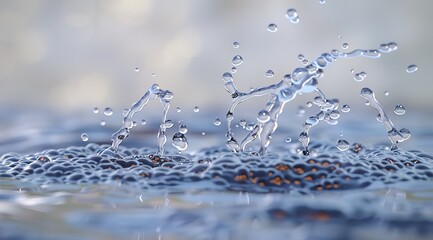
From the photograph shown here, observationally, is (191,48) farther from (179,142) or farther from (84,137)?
(179,142)

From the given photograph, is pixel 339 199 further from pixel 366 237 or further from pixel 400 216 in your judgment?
pixel 366 237

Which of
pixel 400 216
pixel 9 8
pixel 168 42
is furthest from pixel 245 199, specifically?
pixel 9 8

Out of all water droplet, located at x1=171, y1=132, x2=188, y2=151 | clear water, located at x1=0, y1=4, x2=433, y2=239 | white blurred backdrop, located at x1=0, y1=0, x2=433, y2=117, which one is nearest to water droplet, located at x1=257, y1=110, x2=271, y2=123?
clear water, located at x1=0, y1=4, x2=433, y2=239

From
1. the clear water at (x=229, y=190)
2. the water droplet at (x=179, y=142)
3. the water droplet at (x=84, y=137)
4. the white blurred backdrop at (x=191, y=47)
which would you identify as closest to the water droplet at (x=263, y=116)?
the clear water at (x=229, y=190)

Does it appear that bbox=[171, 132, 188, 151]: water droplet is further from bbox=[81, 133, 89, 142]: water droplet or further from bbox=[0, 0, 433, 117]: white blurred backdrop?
bbox=[0, 0, 433, 117]: white blurred backdrop

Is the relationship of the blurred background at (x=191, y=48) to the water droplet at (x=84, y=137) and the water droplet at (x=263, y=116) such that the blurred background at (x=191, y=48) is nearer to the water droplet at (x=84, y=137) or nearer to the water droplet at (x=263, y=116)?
Answer: the water droplet at (x=84, y=137)

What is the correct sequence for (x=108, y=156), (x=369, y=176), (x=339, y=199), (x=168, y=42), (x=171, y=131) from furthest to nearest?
(x=168, y=42)
(x=171, y=131)
(x=108, y=156)
(x=369, y=176)
(x=339, y=199)
